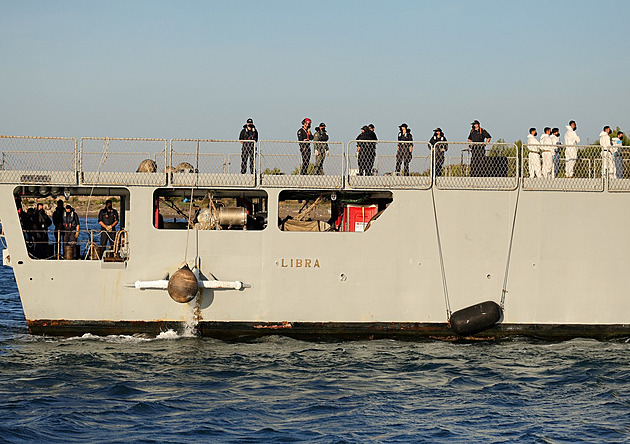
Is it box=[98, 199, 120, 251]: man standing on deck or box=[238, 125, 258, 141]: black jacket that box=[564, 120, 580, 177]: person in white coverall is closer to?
box=[238, 125, 258, 141]: black jacket

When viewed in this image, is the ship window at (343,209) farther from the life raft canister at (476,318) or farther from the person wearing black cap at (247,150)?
the life raft canister at (476,318)

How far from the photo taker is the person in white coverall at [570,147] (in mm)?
19547

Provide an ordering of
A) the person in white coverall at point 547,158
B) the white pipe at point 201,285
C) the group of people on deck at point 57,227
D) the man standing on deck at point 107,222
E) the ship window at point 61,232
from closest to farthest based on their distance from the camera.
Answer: the white pipe at point 201,285 → the ship window at point 61,232 → the group of people on deck at point 57,227 → the man standing on deck at point 107,222 → the person in white coverall at point 547,158

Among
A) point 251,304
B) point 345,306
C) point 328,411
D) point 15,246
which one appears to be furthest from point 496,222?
point 15,246

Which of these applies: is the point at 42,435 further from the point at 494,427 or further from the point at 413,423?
the point at 494,427

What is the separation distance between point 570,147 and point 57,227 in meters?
12.8

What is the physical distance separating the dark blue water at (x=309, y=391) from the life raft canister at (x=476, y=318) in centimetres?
47

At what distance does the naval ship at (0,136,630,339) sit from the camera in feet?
60.0

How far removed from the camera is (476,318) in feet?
60.2

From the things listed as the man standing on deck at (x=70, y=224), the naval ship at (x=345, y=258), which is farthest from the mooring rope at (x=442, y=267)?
the man standing on deck at (x=70, y=224)

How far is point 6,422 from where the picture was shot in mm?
12836

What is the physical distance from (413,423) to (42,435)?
5830mm

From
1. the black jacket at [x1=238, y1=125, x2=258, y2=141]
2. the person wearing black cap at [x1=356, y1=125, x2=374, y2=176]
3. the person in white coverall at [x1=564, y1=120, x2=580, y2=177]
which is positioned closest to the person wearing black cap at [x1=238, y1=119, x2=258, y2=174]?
the black jacket at [x1=238, y1=125, x2=258, y2=141]

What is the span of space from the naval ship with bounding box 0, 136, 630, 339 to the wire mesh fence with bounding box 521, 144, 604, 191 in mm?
76
